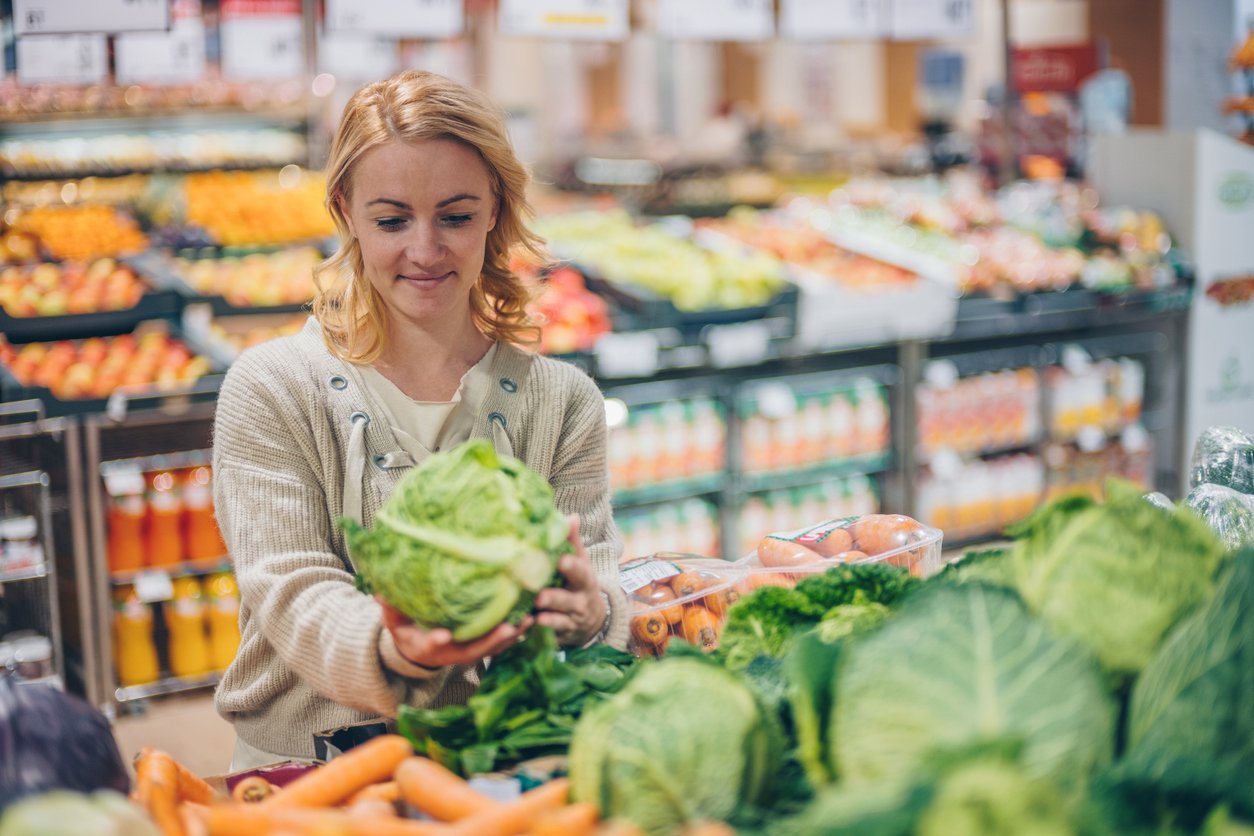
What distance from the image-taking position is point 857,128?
15258mm

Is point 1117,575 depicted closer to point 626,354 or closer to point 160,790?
point 160,790

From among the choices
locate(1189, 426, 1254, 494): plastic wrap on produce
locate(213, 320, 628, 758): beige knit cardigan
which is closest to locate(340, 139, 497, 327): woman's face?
locate(213, 320, 628, 758): beige knit cardigan

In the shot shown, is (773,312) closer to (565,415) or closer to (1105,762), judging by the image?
(565,415)

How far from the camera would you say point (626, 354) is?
494 centimetres

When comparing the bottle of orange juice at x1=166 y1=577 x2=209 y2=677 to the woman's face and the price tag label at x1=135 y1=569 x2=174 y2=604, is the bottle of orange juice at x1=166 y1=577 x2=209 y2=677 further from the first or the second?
the woman's face

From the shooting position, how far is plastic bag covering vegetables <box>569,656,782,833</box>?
4.05 feet

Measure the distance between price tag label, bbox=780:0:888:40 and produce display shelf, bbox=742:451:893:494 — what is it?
6.78 ft

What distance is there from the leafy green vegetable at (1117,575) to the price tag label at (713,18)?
15.7 feet

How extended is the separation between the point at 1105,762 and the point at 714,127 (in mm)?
14007

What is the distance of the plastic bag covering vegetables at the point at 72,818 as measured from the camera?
1.09 m

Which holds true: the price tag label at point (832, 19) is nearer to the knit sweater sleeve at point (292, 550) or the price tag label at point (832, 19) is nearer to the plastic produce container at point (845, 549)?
the plastic produce container at point (845, 549)

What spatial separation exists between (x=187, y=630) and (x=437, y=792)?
11.7 feet

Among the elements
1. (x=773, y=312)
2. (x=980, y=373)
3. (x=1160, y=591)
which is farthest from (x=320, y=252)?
(x=1160, y=591)

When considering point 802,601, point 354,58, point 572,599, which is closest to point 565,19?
point 354,58
